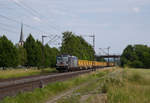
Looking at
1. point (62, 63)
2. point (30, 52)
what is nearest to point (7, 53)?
point (30, 52)

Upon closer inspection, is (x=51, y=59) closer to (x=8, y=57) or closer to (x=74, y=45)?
(x=74, y=45)

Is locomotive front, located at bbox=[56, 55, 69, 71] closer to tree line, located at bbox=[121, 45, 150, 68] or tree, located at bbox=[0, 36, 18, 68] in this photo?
tree, located at bbox=[0, 36, 18, 68]

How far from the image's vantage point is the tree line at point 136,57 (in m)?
90.9

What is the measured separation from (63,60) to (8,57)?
14455 millimetres

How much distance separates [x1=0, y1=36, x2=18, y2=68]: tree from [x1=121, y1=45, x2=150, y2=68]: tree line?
132 feet

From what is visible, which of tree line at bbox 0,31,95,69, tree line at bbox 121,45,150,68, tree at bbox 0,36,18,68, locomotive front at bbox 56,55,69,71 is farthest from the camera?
tree line at bbox 121,45,150,68

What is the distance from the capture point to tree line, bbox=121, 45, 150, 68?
298 feet

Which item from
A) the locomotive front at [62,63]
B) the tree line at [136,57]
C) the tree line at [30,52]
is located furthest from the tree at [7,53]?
the tree line at [136,57]

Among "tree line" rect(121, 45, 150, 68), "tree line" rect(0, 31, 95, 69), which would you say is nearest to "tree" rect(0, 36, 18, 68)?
Result: "tree line" rect(0, 31, 95, 69)

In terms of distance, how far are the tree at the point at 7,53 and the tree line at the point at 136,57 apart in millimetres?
40253

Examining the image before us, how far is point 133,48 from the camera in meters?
110

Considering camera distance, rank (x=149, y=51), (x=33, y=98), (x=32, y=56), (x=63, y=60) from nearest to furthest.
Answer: (x=33, y=98)
(x=63, y=60)
(x=32, y=56)
(x=149, y=51)

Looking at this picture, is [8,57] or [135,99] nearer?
[135,99]

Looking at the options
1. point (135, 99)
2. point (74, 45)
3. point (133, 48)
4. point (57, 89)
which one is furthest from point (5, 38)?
point (133, 48)
